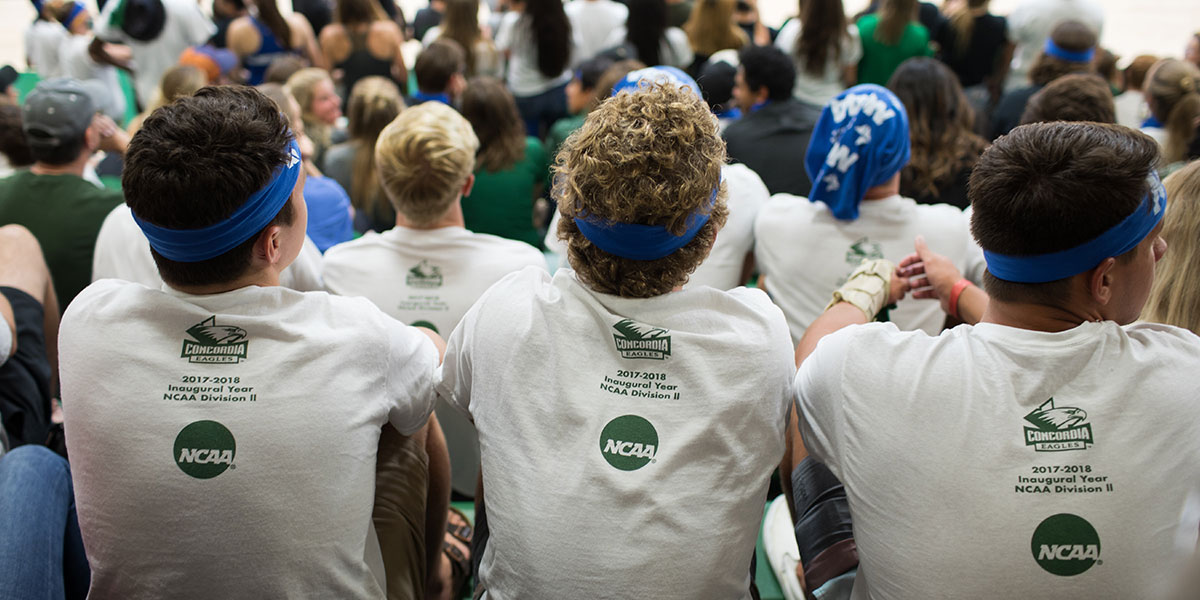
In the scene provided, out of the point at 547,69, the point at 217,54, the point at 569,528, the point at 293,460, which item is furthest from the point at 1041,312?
the point at 217,54

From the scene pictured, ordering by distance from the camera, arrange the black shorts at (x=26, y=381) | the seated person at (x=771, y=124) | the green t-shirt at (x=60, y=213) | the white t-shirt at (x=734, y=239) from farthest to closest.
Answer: the seated person at (x=771, y=124) → the white t-shirt at (x=734, y=239) → the green t-shirt at (x=60, y=213) → the black shorts at (x=26, y=381)

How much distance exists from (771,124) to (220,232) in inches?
119

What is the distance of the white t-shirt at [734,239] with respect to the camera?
288cm

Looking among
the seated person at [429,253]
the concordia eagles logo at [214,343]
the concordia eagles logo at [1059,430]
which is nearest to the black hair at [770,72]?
the seated person at [429,253]

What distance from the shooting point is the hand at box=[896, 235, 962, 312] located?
2016 mm

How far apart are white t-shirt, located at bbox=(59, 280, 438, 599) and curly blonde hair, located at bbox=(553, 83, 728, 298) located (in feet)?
1.53

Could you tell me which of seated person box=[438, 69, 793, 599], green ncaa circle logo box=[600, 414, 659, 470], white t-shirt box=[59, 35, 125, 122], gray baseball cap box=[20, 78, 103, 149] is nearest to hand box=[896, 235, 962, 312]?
seated person box=[438, 69, 793, 599]

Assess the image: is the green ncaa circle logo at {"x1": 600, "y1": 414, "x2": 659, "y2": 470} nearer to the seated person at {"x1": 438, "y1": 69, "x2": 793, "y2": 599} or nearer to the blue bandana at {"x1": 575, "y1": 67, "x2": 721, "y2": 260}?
the seated person at {"x1": 438, "y1": 69, "x2": 793, "y2": 599}

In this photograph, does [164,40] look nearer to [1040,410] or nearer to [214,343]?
[214,343]

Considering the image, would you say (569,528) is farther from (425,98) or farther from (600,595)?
(425,98)

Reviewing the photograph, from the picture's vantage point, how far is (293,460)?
57.8 inches

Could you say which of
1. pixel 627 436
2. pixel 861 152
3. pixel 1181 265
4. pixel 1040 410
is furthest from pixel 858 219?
pixel 627 436

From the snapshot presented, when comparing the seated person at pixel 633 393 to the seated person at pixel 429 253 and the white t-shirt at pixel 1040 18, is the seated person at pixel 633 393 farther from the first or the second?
the white t-shirt at pixel 1040 18

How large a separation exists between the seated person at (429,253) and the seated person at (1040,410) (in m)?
1.20
